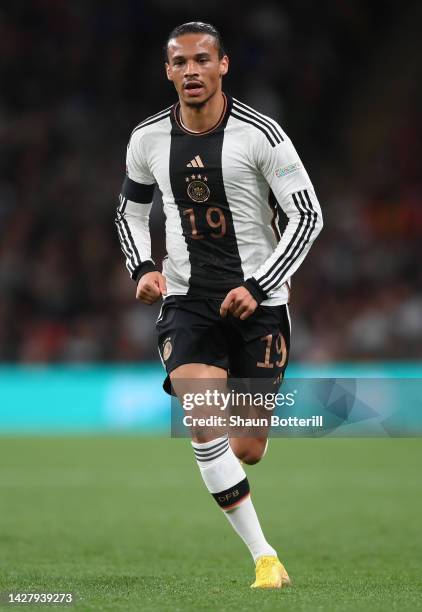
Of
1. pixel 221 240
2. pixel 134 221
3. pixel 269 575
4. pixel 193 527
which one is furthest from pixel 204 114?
pixel 193 527

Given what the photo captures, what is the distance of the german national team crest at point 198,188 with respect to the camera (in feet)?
17.3

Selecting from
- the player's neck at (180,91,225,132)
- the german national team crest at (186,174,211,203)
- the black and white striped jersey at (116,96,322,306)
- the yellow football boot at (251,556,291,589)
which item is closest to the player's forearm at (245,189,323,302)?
the black and white striped jersey at (116,96,322,306)

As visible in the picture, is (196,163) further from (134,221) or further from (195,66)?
(134,221)

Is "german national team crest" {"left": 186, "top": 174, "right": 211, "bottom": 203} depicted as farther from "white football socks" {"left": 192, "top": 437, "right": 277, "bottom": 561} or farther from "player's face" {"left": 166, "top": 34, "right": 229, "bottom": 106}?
"white football socks" {"left": 192, "top": 437, "right": 277, "bottom": 561}

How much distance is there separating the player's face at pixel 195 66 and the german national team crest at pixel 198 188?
12.4 inches

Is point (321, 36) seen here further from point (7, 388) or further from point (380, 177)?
point (7, 388)

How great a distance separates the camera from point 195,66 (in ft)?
16.9

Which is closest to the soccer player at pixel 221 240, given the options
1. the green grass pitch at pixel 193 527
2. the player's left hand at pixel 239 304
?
the player's left hand at pixel 239 304

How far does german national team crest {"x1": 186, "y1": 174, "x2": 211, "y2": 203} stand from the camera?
5.27 metres

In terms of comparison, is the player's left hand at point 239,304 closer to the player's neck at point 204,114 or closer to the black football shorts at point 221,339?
the black football shorts at point 221,339

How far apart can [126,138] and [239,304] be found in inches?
492

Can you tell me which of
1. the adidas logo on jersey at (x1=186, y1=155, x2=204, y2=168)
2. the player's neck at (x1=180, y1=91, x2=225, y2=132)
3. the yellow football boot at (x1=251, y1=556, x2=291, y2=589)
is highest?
the player's neck at (x1=180, y1=91, x2=225, y2=132)

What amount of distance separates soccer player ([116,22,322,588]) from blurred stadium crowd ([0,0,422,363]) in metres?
8.92

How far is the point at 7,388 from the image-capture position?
1415 centimetres
